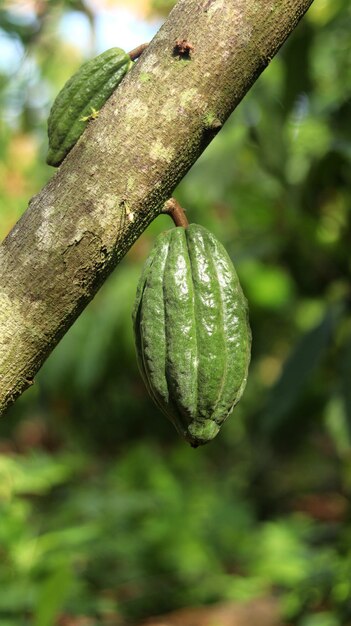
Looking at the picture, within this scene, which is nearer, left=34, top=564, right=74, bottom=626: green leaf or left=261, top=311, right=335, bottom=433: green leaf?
left=34, top=564, right=74, bottom=626: green leaf

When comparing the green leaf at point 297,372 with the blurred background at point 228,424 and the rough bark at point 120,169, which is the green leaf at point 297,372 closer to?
the blurred background at point 228,424

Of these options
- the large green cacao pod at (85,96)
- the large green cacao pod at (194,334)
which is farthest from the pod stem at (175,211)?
the large green cacao pod at (85,96)

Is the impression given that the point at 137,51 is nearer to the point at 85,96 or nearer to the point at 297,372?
the point at 85,96

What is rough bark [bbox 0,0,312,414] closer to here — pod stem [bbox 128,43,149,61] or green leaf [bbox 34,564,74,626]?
pod stem [bbox 128,43,149,61]

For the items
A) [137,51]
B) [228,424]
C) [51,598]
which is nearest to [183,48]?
[137,51]

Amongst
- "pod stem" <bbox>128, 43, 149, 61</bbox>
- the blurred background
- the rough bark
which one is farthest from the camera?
the blurred background

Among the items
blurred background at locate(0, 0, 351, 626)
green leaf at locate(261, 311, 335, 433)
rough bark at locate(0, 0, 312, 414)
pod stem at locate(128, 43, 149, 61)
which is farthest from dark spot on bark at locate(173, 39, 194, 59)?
green leaf at locate(261, 311, 335, 433)
